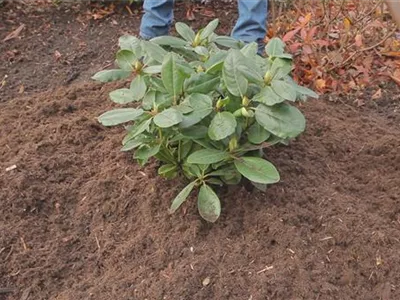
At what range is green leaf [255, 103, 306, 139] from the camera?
2.29m

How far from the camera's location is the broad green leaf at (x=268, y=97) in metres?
2.28

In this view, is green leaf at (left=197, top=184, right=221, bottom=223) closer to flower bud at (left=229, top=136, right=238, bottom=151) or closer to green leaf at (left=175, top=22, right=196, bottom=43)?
flower bud at (left=229, top=136, right=238, bottom=151)

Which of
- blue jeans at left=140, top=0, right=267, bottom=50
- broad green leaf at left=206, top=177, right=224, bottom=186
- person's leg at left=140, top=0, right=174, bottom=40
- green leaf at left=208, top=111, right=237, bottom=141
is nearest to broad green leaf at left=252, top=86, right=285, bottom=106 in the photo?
green leaf at left=208, top=111, right=237, bottom=141

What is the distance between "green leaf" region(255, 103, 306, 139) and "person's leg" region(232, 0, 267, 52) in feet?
4.85

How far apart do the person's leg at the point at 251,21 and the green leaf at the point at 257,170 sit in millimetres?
1503

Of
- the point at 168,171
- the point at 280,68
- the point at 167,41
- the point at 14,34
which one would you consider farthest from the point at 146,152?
the point at 14,34

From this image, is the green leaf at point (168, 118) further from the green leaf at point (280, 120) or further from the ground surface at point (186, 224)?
the ground surface at point (186, 224)

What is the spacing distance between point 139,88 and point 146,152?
0.76 ft

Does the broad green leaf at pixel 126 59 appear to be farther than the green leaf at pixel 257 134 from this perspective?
Yes

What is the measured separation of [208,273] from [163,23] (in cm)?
203

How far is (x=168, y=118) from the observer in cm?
225

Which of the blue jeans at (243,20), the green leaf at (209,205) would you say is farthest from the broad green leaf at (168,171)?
the blue jeans at (243,20)

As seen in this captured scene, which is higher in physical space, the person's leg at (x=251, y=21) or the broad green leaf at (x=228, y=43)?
the broad green leaf at (x=228, y=43)

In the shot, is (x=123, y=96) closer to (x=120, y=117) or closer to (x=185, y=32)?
(x=120, y=117)
